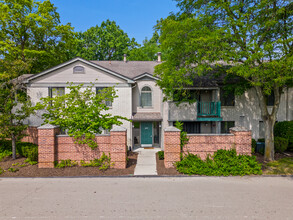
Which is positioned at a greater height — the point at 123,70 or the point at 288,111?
the point at 123,70

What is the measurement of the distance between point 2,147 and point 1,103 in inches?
138

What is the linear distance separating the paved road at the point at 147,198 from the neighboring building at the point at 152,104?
6649 mm

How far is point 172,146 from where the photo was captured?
394 inches

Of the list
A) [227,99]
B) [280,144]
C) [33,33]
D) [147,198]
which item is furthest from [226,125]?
[33,33]

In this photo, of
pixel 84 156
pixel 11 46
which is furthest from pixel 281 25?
pixel 11 46

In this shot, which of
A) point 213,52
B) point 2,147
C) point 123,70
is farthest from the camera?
point 123,70

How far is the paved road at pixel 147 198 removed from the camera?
18.9ft

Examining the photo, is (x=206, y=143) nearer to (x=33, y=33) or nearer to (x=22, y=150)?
(x=22, y=150)

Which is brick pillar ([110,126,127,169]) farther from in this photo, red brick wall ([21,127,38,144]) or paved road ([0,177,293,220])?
red brick wall ([21,127,38,144])

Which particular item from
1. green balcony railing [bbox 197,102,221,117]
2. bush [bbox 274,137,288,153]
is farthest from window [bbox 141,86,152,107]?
bush [bbox 274,137,288,153]

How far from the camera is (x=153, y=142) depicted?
16.2 m

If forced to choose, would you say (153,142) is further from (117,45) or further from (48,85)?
(117,45)

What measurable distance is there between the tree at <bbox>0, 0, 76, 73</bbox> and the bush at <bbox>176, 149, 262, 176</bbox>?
17818 millimetres

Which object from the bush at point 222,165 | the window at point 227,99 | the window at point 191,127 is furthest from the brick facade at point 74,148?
the window at point 227,99
